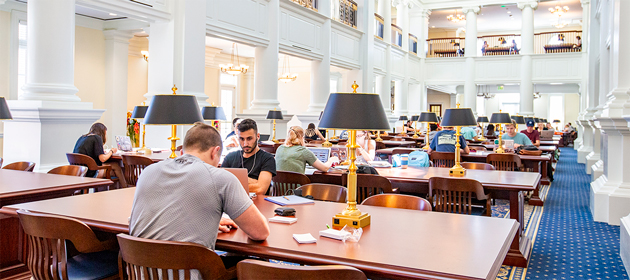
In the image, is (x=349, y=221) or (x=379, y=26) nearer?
(x=349, y=221)

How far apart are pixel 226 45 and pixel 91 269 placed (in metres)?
12.4

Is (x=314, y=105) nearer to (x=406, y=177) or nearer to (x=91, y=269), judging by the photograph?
(x=406, y=177)

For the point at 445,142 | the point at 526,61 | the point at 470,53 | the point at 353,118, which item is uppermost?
the point at 470,53

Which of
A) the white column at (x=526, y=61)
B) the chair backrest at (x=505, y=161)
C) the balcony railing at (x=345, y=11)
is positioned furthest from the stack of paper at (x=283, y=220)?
the white column at (x=526, y=61)

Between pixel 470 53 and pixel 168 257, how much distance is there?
18.5m

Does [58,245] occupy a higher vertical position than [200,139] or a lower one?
lower

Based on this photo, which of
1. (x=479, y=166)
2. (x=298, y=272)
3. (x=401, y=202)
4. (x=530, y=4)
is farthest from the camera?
(x=530, y=4)

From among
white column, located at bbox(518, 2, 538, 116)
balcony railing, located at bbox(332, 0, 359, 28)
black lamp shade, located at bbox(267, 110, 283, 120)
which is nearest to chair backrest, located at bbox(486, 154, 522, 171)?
black lamp shade, located at bbox(267, 110, 283, 120)

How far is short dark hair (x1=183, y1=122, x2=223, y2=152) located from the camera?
216 centimetres

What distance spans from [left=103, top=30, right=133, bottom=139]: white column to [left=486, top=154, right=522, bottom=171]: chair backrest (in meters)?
7.38

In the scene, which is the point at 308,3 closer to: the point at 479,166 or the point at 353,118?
the point at 479,166

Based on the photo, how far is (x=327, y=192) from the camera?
10.8 ft

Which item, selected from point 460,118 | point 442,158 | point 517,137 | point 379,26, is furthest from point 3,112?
point 379,26

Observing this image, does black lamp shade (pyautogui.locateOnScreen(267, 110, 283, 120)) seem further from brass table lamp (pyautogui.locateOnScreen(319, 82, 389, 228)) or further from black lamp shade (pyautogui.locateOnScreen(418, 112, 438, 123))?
brass table lamp (pyautogui.locateOnScreen(319, 82, 389, 228))
